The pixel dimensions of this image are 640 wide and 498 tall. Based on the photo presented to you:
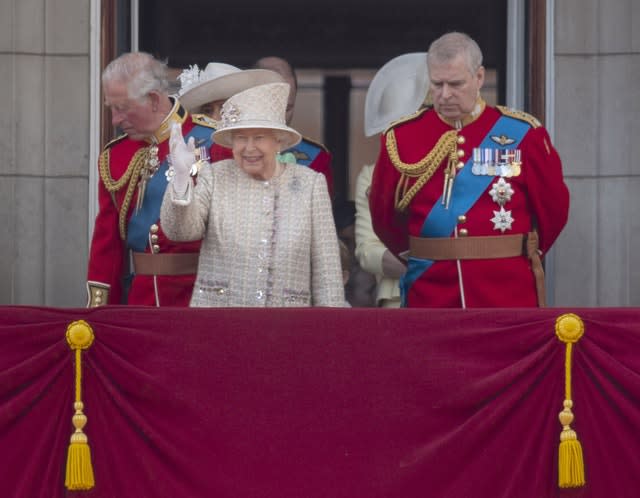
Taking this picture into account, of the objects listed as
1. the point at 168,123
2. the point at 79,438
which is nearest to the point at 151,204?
the point at 168,123

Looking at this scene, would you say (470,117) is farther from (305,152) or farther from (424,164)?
(305,152)

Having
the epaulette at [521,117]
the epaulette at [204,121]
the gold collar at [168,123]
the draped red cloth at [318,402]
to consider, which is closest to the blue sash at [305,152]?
the epaulette at [204,121]

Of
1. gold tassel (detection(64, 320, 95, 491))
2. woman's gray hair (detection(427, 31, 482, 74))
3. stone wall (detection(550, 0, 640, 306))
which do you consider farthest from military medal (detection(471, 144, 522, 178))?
gold tassel (detection(64, 320, 95, 491))

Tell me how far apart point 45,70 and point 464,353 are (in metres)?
2.98

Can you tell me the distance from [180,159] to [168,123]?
1.07 m

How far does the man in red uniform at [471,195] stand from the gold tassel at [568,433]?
904 millimetres

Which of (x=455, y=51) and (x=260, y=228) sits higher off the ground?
(x=455, y=51)

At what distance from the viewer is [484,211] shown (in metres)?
5.96

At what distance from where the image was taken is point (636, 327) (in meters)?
5.05

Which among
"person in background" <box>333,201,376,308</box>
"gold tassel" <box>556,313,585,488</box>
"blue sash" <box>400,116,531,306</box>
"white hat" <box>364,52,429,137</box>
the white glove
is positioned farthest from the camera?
"person in background" <box>333,201,376,308</box>

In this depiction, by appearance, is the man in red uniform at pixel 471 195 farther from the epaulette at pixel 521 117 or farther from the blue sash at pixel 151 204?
the blue sash at pixel 151 204

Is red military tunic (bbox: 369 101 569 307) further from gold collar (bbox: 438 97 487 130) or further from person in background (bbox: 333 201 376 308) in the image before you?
person in background (bbox: 333 201 376 308)

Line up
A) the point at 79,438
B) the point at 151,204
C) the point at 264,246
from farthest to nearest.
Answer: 1. the point at 151,204
2. the point at 264,246
3. the point at 79,438

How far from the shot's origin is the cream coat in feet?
18.2
